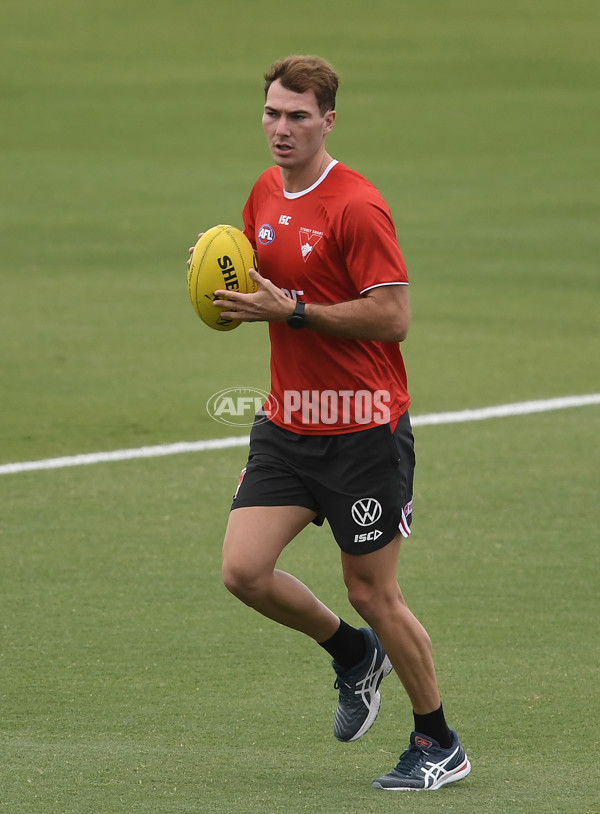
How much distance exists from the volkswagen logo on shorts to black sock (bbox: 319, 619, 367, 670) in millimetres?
602

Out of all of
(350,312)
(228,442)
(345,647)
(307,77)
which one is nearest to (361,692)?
(345,647)

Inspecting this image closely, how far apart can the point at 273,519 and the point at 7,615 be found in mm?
2353

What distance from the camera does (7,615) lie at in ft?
24.1

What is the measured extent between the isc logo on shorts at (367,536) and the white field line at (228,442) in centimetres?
510

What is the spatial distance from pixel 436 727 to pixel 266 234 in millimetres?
2070

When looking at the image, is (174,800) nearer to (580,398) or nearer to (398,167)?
(580,398)

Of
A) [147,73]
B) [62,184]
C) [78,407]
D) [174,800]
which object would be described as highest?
[147,73]

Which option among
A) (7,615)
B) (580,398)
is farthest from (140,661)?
(580,398)

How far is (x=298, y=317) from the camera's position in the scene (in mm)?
5359

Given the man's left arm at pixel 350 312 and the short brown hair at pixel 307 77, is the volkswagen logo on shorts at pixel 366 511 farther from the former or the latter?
the short brown hair at pixel 307 77

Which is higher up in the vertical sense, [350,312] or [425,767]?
[350,312]

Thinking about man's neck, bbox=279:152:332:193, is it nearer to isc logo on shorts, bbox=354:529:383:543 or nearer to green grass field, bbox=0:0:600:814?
isc logo on shorts, bbox=354:529:383:543

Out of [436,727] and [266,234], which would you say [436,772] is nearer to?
[436,727]

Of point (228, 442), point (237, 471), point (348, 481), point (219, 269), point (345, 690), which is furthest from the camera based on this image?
point (228, 442)
